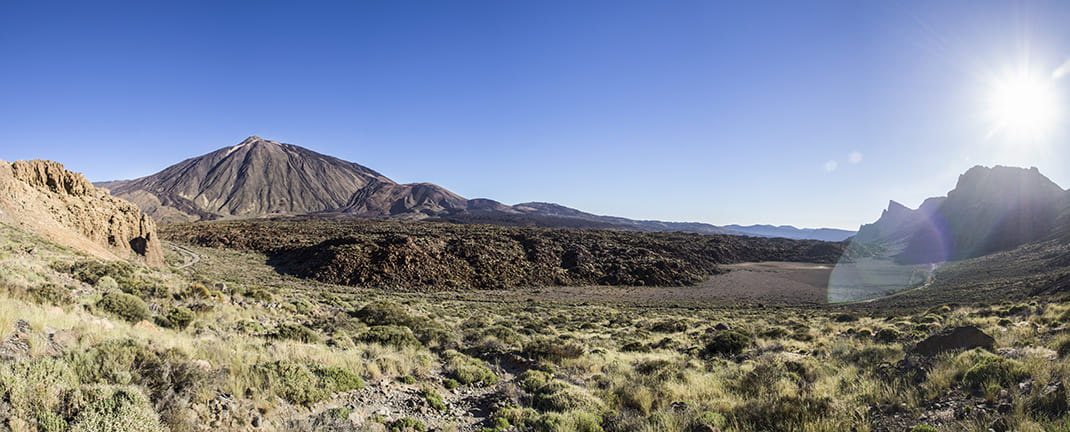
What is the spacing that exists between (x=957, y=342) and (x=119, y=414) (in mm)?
14297

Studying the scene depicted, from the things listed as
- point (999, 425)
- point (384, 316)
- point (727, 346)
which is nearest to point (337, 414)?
point (999, 425)

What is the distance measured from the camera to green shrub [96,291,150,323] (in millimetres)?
8844

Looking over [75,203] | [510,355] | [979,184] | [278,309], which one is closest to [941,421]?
[510,355]

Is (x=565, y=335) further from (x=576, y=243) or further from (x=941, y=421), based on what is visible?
(x=576, y=243)

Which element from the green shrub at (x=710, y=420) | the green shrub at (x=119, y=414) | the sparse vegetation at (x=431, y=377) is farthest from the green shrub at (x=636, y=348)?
the green shrub at (x=119, y=414)

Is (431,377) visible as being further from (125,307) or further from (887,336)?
(887,336)

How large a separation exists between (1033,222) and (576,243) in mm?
106987

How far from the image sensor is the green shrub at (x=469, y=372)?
894cm

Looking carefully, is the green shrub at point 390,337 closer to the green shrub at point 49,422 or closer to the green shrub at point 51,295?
the green shrub at point 51,295

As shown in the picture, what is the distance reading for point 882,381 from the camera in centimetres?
715

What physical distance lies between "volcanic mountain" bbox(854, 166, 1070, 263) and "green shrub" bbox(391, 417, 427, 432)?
11416cm

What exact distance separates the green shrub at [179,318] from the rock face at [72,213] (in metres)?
16.6

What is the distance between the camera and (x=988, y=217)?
99.8 metres

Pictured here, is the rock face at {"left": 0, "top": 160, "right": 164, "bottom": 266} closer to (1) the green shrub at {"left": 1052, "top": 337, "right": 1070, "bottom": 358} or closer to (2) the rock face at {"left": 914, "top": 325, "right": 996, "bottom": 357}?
(2) the rock face at {"left": 914, "top": 325, "right": 996, "bottom": 357}
